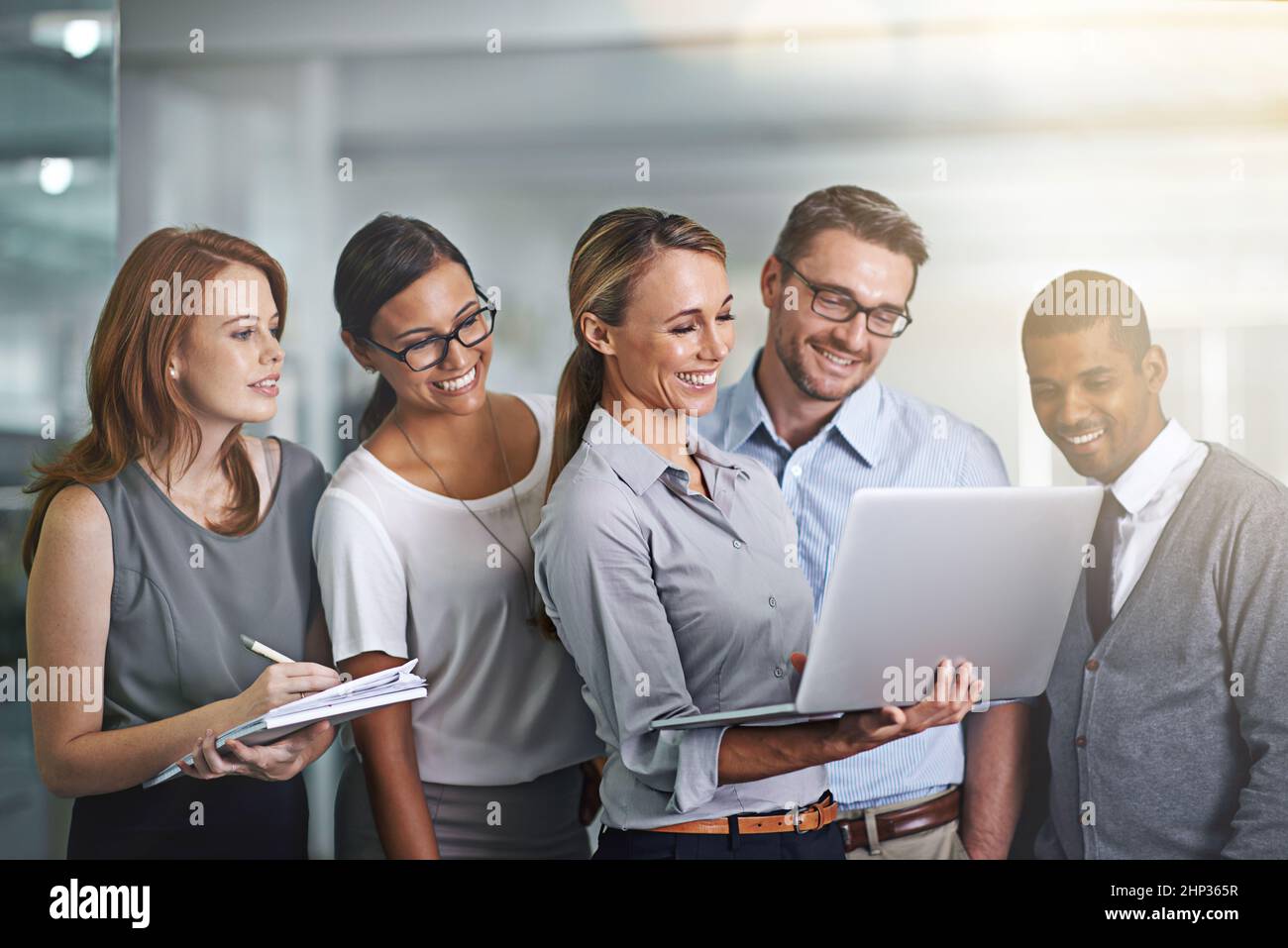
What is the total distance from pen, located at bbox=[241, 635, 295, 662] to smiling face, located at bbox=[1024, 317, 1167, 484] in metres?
2.00

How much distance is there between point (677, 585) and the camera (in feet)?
8.00

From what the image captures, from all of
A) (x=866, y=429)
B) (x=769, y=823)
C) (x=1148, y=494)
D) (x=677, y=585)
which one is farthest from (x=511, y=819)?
(x=1148, y=494)

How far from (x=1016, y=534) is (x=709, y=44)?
4.91 feet

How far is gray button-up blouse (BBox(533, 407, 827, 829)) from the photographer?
2389mm

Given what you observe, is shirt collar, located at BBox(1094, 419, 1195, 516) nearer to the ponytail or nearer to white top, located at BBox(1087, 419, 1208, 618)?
white top, located at BBox(1087, 419, 1208, 618)

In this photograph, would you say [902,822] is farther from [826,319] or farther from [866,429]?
[826,319]

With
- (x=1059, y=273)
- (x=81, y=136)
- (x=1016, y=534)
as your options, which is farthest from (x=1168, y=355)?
(x=81, y=136)

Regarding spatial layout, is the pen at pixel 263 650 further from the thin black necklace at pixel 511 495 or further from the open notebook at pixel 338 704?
the thin black necklace at pixel 511 495

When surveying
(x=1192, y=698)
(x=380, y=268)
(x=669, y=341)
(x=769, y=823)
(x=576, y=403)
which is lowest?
(x=769, y=823)

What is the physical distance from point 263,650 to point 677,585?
1.07 meters

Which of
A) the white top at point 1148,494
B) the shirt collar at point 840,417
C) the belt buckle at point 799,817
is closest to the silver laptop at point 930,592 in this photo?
the belt buckle at point 799,817

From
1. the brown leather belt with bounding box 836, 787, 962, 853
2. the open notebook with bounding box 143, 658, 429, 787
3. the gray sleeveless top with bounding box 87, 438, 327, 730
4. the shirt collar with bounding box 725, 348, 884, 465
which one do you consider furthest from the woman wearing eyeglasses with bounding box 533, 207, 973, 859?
the gray sleeveless top with bounding box 87, 438, 327, 730

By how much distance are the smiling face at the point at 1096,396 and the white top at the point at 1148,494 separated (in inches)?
1.1
